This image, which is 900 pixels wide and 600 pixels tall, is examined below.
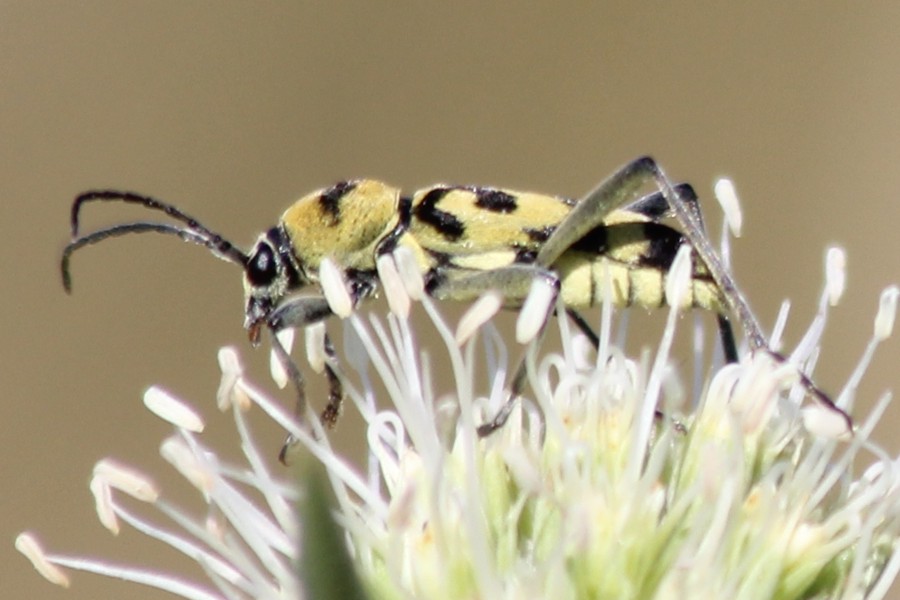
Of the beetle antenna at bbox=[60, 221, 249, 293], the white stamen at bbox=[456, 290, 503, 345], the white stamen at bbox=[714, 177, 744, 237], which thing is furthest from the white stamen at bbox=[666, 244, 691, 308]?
the beetle antenna at bbox=[60, 221, 249, 293]

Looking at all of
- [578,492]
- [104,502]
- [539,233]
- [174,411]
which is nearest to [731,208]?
[539,233]

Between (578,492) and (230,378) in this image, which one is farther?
(230,378)

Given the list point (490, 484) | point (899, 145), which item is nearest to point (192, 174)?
point (899, 145)

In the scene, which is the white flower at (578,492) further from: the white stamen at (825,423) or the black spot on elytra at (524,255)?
the black spot on elytra at (524,255)

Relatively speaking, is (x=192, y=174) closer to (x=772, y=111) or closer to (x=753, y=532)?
(x=772, y=111)

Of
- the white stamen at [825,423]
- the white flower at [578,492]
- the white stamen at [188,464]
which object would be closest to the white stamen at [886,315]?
the white flower at [578,492]

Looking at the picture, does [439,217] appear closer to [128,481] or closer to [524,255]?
[524,255]

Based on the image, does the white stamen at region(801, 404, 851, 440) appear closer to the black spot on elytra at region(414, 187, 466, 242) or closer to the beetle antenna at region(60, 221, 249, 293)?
the black spot on elytra at region(414, 187, 466, 242)
